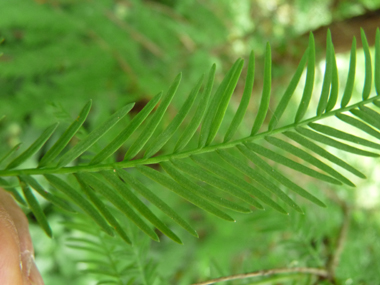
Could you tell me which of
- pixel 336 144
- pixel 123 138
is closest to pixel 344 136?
pixel 336 144

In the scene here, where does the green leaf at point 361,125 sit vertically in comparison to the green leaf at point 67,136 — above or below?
below

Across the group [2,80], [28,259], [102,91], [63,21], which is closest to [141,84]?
[102,91]

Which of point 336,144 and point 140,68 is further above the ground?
point 140,68

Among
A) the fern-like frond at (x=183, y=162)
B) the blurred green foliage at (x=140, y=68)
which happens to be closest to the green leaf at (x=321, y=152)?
the fern-like frond at (x=183, y=162)

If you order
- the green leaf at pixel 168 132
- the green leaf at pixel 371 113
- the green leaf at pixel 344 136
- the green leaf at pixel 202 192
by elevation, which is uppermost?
the green leaf at pixel 168 132

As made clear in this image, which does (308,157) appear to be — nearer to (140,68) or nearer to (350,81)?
(350,81)

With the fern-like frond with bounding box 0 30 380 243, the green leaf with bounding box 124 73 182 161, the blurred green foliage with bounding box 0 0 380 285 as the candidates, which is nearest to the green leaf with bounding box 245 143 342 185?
the fern-like frond with bounding box 0 30 380 243

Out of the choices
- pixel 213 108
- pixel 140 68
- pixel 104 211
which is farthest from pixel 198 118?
pixel 140 68

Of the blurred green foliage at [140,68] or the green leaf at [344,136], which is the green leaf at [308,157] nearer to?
the green leaf at [344,136]

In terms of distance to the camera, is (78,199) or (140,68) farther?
(140,68)
